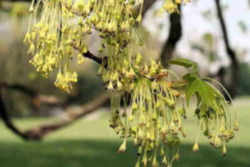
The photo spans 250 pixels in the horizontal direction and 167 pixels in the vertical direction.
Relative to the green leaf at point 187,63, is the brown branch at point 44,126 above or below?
below

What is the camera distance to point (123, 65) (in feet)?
2.68

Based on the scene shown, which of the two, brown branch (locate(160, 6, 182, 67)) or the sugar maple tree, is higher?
brown branch (locate(160, 6, 182, 67))

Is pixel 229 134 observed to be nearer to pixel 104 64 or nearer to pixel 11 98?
pixel 104 64

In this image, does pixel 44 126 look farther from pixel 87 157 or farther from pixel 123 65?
pixel 87 157

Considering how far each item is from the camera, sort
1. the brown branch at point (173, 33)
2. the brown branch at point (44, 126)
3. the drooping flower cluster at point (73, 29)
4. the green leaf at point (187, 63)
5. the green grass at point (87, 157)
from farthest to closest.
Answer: the green grass at point (87, 157) < the brown branch at point (44, 126) < the brown branch at point (173, 33) < the green leaf at point (187, 63) < the drooping flower cluster at point (73, 29)

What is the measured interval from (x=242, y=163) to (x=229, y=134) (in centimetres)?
583

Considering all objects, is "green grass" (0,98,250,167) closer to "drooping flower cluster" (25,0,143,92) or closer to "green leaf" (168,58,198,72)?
"green leaf" (168,58,198,72)

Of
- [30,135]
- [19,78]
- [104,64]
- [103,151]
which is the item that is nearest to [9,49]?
[19,78]

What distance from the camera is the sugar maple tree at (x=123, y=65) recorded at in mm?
796

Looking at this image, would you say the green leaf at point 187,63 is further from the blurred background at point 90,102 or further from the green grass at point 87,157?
the green grass at point 87,157

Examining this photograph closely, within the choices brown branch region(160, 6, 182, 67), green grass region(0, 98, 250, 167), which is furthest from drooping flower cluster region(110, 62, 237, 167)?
green grass region(0, 98, 250, 167)

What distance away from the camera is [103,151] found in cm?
809

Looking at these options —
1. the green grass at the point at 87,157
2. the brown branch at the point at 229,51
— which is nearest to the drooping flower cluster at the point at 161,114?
the brown branch at the point at 229,51

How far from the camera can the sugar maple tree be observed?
0.80 metres
